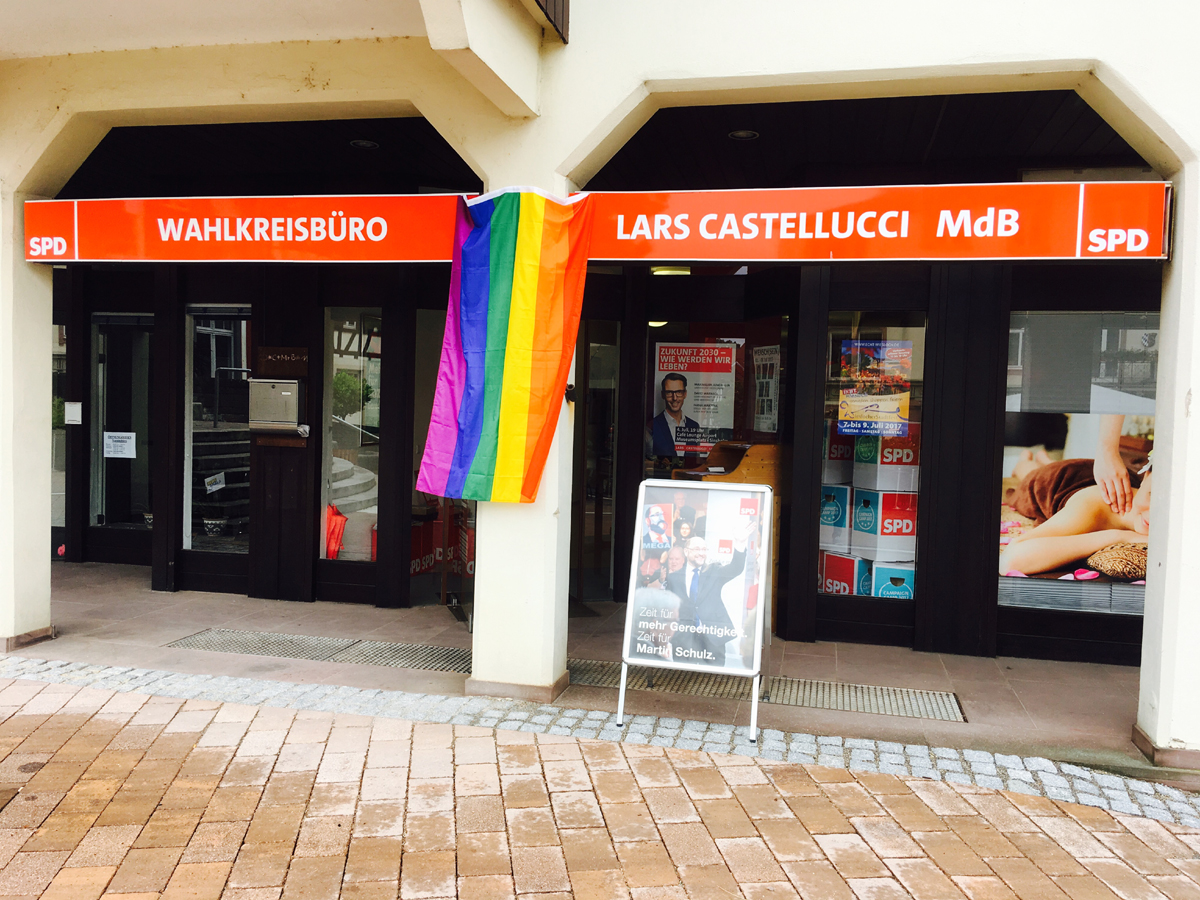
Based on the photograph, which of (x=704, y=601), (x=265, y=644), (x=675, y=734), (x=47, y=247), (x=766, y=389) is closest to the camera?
(x=675, y=734)

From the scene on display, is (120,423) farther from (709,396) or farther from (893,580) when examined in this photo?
(893,580)

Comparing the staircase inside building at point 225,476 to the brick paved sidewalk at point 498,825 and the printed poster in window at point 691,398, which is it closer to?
the brick paved sidewalk at point 498,825

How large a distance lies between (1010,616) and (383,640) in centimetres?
430

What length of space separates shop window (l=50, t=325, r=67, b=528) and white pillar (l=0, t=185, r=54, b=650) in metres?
3.32

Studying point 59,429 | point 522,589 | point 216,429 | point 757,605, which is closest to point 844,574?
point 757,605

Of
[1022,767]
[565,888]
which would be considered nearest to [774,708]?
[1022,767]

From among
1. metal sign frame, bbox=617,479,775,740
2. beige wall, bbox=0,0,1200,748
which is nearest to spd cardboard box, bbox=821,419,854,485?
metal sign frame, bbox=617,479,775,740

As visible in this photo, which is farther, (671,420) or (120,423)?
(120,423)

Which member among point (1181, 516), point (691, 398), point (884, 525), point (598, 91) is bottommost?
point (884, 525)

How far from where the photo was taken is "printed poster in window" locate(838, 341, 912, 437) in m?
6.29

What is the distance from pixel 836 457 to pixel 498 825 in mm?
3962

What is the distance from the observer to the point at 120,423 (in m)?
8.73

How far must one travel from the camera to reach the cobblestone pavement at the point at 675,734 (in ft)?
12.9

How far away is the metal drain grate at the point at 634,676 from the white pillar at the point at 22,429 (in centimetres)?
93
